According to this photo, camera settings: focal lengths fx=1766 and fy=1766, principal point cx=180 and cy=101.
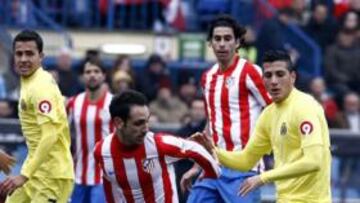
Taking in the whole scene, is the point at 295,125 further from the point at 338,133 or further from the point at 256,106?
the point at 338,133

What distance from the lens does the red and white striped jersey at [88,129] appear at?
17266mm

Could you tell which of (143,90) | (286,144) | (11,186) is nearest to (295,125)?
(286,144)

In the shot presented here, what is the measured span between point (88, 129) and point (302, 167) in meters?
4.58

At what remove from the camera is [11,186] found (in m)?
14.0

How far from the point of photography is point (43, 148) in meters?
14.2

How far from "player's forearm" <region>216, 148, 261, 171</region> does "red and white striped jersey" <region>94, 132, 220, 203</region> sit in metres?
0.58

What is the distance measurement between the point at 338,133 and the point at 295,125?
25.1 feet

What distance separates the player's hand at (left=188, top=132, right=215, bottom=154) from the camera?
13.6 m

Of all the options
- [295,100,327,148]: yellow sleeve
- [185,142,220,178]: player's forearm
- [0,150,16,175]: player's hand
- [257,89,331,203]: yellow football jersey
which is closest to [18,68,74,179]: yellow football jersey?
[0,150,16,175]: player's hand

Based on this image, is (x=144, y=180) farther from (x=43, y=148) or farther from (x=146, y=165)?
(x=43, y=148)

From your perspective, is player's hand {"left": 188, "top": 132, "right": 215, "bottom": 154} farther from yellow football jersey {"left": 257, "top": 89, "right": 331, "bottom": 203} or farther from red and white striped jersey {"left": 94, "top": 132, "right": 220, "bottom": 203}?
yellow football jersey {"left": 257, "top": 89, "right": 331, "bottom": 203}

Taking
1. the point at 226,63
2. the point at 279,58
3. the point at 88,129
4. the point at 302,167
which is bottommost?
the point at 88,129

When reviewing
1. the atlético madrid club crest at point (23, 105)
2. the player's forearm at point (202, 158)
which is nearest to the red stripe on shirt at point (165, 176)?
the player's forearm at point (202, 158)

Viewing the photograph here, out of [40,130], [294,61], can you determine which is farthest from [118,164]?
[294,61]
